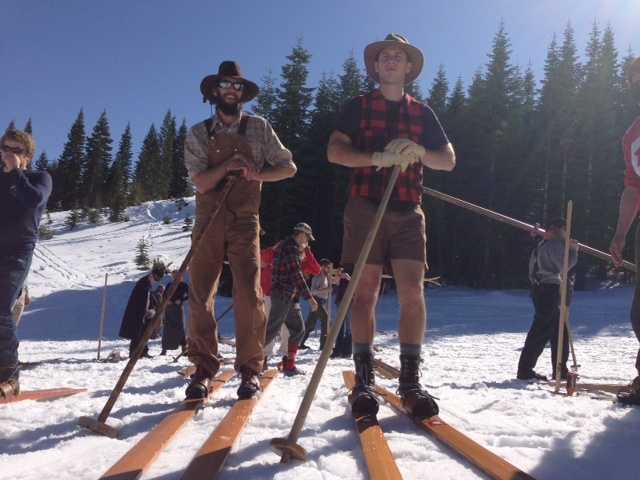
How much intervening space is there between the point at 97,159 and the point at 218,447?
81.0 m

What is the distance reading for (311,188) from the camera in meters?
32.2

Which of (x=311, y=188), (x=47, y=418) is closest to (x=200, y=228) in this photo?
(x=47, y=418)

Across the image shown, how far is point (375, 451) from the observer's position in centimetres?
201

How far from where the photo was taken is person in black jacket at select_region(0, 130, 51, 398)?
134 inches

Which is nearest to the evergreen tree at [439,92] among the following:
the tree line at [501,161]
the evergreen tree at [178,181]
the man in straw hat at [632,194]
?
the tree line at [501,161]

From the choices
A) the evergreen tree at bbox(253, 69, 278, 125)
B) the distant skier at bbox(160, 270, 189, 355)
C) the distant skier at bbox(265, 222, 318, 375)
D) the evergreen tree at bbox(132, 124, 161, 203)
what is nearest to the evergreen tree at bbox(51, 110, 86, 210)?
the evergreen tree at bbox(132, 124, 161, 203)

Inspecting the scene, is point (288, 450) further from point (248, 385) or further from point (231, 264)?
point (231, 264)

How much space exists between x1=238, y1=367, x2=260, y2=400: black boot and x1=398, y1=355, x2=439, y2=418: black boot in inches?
41.0

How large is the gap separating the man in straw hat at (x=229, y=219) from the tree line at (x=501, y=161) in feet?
82.5

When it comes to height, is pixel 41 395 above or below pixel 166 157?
below

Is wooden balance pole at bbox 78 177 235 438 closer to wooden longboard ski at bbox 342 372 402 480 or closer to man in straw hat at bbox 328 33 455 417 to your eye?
man in straw hat at bbox 328 33 455 417

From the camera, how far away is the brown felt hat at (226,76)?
385cm

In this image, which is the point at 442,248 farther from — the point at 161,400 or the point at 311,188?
the point at 161,400

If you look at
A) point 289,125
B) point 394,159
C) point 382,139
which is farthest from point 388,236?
point 289,125
